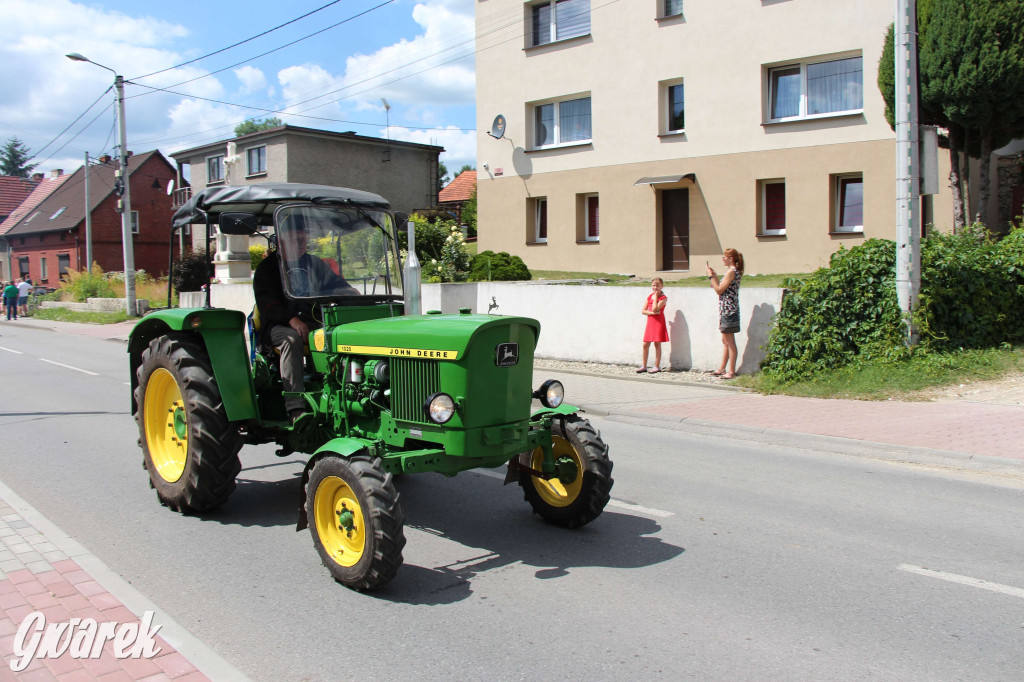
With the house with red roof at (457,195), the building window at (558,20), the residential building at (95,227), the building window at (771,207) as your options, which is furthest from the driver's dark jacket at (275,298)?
the residential building at (95,227)

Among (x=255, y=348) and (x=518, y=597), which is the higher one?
(x=255, y=348)

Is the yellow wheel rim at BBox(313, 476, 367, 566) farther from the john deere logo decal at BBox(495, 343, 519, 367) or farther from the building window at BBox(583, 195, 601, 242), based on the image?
the building window at BBox(583, 195, 601, 242)

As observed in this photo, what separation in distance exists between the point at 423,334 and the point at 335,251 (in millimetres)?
1812

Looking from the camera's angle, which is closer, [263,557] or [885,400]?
[263,557]

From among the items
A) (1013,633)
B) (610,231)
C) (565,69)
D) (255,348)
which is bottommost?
(1013,633)

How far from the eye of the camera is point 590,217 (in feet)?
76.5

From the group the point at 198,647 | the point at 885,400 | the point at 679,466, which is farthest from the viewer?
the point at 885,400

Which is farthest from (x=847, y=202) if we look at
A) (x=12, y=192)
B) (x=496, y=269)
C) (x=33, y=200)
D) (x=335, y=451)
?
(x=12, y=192)

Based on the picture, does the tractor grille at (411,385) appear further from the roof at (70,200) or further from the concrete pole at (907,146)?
the roof at (70,200)

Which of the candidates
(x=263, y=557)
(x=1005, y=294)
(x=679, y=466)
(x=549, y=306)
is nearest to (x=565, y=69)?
(x=549, y=306)

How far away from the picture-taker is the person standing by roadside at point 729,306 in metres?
12.0

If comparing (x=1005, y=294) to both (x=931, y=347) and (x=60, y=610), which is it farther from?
(x=60, y=610)

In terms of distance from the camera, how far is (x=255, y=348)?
6723mm

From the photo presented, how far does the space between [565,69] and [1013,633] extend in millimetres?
20646
